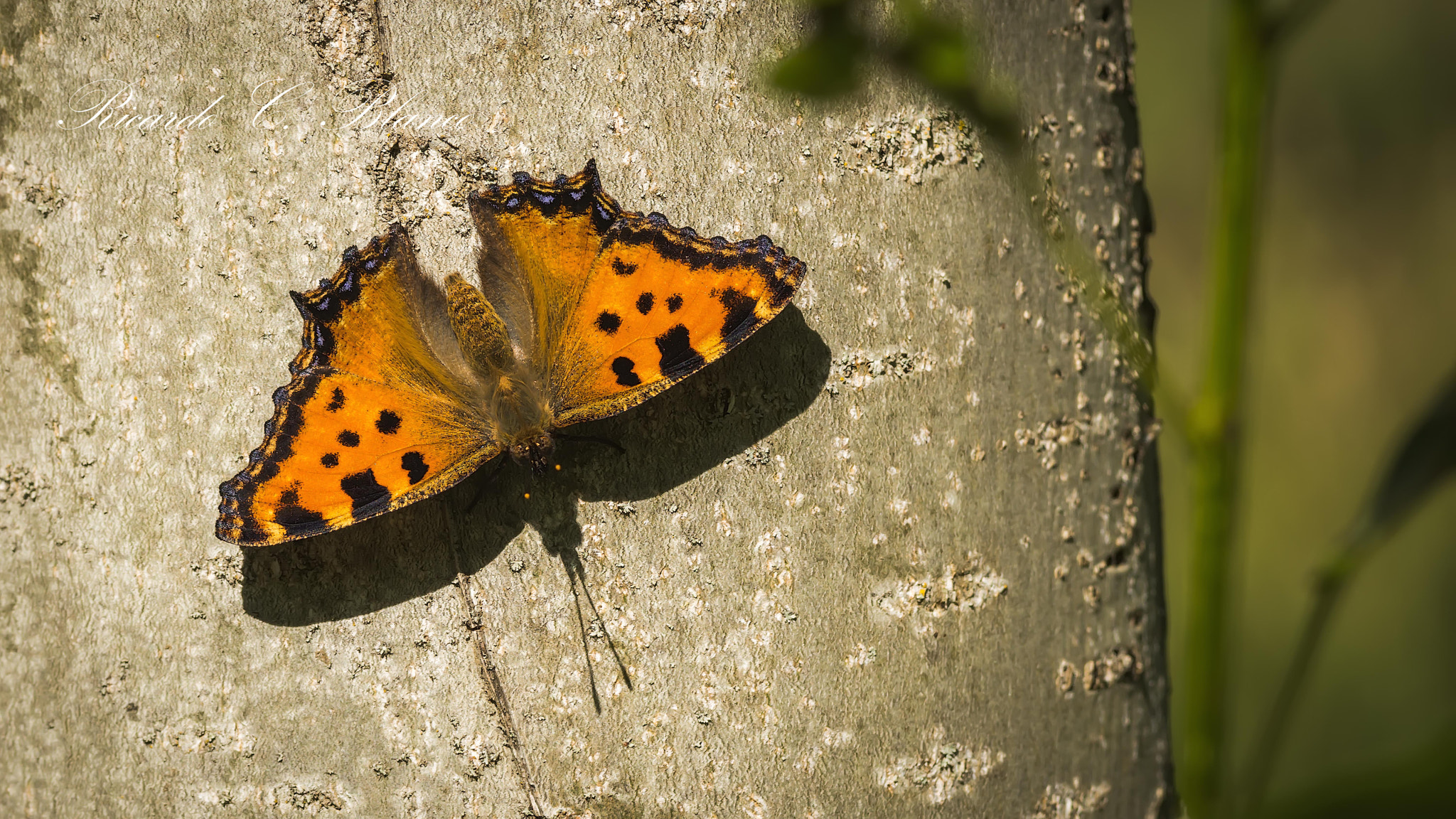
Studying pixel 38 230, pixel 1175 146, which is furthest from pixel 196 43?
pixel 1175 146

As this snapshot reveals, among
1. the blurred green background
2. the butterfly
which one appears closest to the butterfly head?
the butterfly

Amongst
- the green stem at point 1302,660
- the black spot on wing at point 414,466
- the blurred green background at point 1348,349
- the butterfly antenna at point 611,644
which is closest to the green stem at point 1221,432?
the green stem at point 1302,660

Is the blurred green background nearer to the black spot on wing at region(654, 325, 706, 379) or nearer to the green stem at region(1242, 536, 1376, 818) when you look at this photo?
the black spot on wing at region(654, 325, 706, 379)

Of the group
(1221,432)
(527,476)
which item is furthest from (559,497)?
(1221,432)

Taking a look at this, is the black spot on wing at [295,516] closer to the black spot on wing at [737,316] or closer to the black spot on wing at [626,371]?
the black spot on wing at [626,371]

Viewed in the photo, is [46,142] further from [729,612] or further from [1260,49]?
[1260,49]
